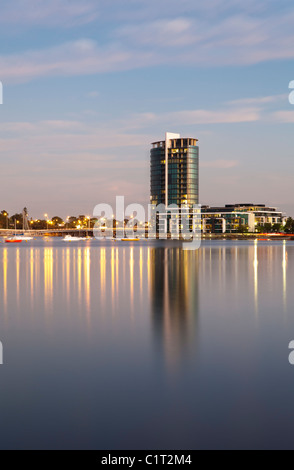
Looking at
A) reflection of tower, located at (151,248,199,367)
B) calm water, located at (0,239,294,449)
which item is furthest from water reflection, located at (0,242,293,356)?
calm water, located at (0,239,294,449)

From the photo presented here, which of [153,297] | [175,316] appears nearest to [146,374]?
[175,316]

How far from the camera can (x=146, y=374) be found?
12445 mm

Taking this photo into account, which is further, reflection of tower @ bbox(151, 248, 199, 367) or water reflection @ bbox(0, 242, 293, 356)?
water reflection @ bbox(0, 242, 293, 356)

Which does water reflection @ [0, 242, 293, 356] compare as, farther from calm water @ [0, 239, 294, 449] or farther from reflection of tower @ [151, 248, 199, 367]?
calm water @ [0, 239, 294, 449]

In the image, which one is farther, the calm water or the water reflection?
the water reflection

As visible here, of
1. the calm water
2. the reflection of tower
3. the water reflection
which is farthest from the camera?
the water reflection

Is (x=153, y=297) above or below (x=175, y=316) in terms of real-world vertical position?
below

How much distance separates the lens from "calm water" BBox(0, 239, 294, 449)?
8844 millimetres

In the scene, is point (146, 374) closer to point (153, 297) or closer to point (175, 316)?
point (175, 316)

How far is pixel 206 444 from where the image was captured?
8398 millimetres

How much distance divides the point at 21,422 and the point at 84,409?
124 cm

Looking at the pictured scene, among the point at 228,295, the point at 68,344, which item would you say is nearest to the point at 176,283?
the point at 228,295

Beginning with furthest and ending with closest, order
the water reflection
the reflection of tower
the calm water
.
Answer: the water reflection < the reflection of tower < the calm water
